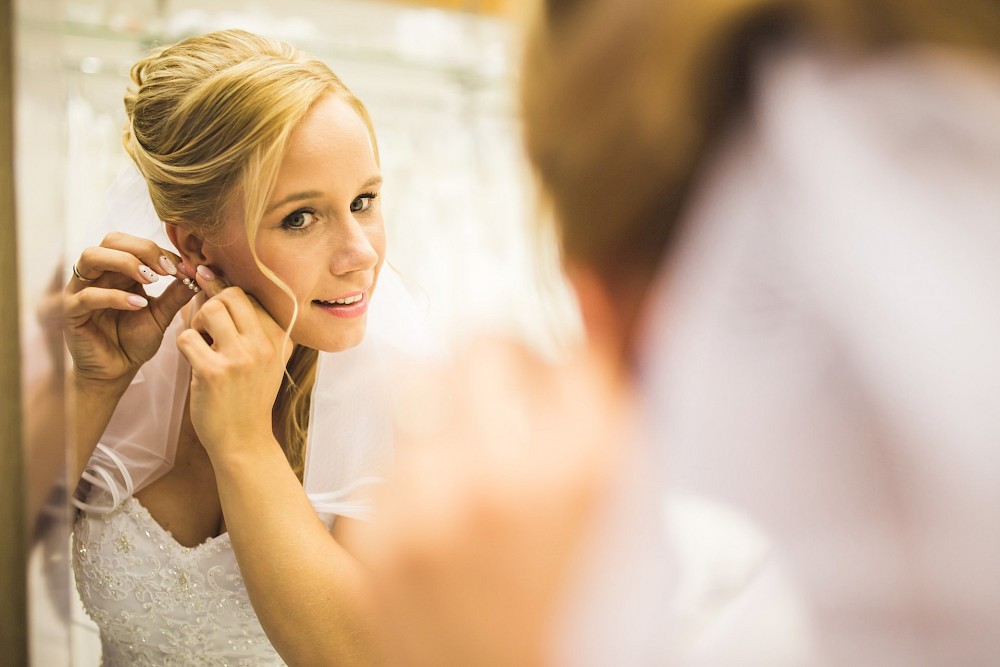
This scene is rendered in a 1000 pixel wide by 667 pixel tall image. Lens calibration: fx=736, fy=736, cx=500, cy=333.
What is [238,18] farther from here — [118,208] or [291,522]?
[291,522]

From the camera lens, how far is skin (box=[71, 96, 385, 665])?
499 millimetres

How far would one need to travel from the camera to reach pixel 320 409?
21.9 inches

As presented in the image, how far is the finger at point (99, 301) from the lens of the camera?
0.51m

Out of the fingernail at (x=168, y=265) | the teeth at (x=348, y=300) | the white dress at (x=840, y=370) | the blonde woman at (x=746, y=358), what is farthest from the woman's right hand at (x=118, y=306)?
the white dress at (x=840, y=370)

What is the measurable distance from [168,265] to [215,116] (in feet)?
0.36

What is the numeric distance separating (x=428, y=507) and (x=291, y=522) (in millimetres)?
177

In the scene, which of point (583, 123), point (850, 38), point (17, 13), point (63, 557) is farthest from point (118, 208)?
point (850, 38)

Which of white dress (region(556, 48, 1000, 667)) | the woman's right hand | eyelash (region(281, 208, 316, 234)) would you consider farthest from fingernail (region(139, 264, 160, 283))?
white dress (region(556, 48, 1000, 667))

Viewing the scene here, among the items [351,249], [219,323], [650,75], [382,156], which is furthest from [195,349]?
[650,75]

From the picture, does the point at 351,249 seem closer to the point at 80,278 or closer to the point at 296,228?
the point at 296,228

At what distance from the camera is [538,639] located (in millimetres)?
367

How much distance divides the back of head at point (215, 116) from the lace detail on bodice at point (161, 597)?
9.6 inches

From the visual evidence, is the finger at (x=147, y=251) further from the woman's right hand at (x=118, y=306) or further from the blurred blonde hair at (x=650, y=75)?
the blurred blonde hair at (x=650, y=75)

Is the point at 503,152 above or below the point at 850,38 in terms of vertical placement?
below
